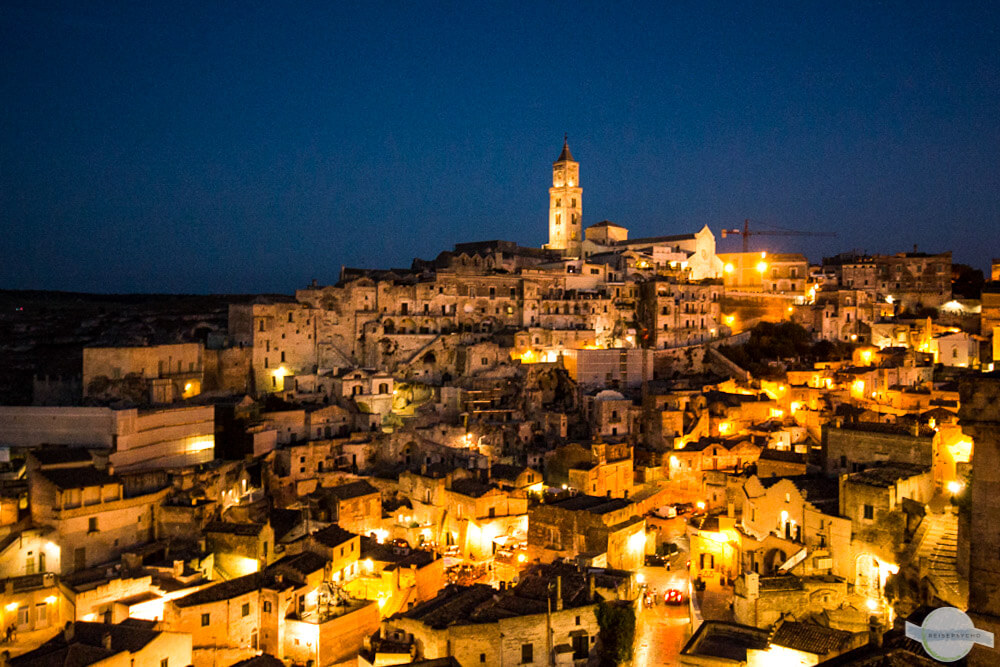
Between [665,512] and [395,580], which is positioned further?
[665,512]

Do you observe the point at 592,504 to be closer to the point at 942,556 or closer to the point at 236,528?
the point at 942,556

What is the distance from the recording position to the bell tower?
59125 mm

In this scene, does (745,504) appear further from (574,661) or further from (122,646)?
(122,646)

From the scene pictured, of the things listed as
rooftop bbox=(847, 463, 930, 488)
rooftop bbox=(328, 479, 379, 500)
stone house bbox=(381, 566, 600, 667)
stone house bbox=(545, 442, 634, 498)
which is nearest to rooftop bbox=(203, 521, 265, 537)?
rooftop bbox=(328, 479, 379, 500)

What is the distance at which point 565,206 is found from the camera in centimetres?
5925

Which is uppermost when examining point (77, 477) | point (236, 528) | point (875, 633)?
point (77, 477)

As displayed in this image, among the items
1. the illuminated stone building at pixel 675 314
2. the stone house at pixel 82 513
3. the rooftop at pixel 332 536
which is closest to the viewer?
the stone house at pixel 82 513

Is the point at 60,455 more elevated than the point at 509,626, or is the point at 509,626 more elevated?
the point at 60,455

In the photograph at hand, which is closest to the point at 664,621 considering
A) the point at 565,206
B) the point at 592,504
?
the point at 592,504

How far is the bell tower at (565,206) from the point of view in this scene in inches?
2328

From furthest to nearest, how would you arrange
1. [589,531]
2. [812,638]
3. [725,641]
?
[589,531] → [725,641] → [812,638]

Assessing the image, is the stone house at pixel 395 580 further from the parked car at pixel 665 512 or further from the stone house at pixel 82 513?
the parked car at pixel 665 512

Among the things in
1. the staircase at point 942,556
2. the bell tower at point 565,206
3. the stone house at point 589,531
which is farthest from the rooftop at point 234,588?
the bell tower at point 565,206

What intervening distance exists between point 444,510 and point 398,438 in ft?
20.4
